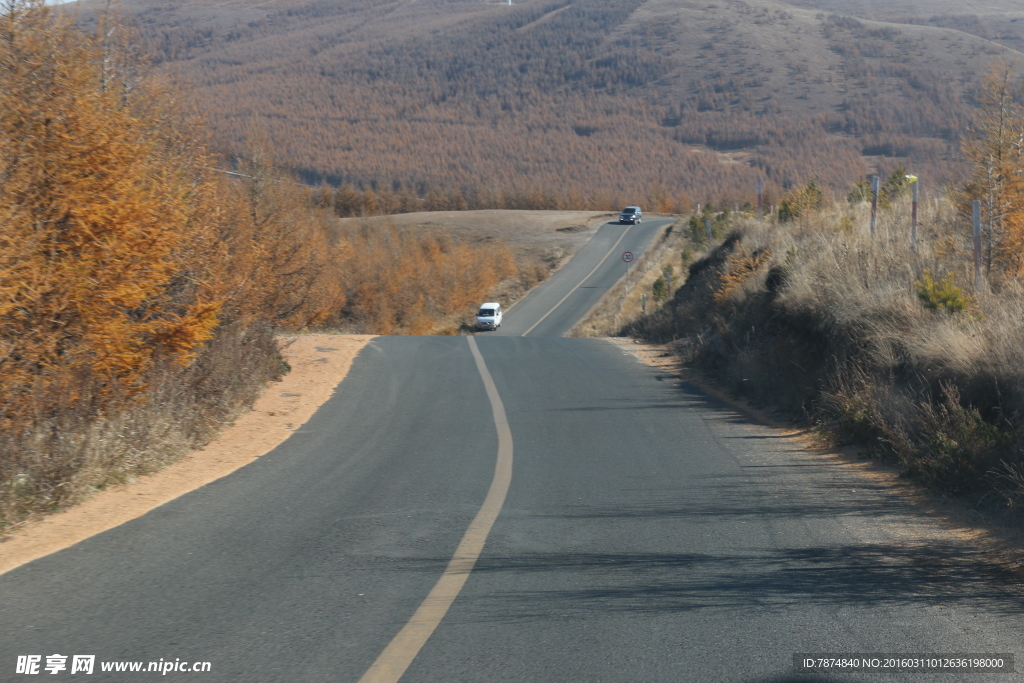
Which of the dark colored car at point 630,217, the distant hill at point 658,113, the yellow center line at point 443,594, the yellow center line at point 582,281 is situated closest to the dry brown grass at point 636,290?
the yellow center line at point 582,281

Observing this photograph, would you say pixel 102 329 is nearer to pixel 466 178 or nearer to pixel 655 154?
pixel 466 178

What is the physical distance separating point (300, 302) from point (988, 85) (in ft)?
59.7

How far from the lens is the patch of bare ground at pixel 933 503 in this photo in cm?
599

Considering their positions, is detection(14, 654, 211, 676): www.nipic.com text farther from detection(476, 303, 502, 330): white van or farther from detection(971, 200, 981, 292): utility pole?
detection(476, 303, 502, 330): white van

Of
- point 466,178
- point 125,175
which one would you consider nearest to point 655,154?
point 466,178

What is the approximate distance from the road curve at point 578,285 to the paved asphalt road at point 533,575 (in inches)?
1638

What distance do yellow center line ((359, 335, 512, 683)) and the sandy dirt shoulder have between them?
286cm

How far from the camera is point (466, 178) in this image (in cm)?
15812

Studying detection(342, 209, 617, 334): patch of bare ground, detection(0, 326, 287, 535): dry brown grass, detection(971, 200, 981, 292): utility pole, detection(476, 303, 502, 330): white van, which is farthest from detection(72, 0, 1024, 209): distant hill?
detection(0, 326, 287, 535): dry brown grass

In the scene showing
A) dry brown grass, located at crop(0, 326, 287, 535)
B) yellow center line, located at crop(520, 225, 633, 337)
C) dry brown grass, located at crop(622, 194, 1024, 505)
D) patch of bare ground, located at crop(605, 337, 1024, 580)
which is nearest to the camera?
patch of bare ground, located at crop(605, 337, 1024, 580)

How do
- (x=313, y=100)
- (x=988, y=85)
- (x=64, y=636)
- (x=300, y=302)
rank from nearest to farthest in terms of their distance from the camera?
(x=64, y=636) → (x=988, y=85) → (x=300, y=302) → (x=313, y=100)

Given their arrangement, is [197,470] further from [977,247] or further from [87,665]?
[977,247]

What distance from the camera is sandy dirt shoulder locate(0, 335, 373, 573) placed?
6.33 metres

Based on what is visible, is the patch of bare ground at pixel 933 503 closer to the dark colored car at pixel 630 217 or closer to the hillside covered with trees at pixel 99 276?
the hillside covered with trees at pixel 99 276
